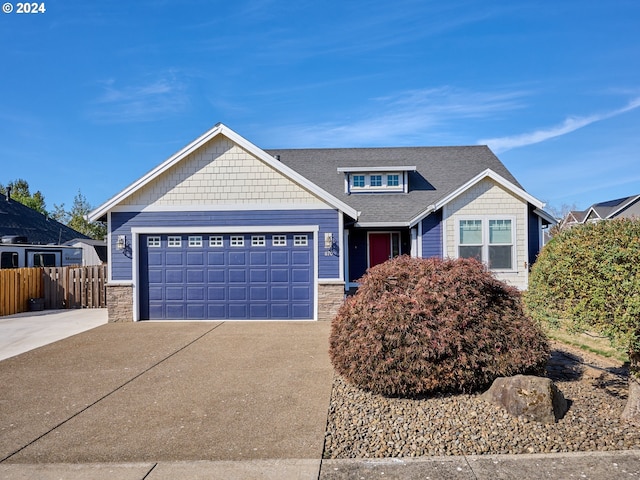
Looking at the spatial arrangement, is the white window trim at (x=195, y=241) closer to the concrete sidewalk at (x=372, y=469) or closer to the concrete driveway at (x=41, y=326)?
the concrete driveway at (x=41, y=326)

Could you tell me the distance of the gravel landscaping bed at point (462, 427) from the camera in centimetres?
378

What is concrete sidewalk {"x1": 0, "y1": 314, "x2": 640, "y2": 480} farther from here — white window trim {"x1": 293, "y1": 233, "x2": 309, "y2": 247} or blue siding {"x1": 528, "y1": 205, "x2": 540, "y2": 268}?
blue siding {"x1": 528, "y1": 205, "x2": 540, "y2": 268}

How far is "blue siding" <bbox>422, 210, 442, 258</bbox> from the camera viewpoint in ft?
46.4

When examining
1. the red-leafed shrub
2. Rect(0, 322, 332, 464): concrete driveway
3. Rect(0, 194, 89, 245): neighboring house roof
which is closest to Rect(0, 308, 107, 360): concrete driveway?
Rect(0, 322, 332, 464): concrete driveway

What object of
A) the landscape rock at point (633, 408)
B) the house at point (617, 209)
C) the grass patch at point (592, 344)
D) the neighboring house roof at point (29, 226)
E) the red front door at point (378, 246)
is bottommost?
the grass patch at point (592, 344)

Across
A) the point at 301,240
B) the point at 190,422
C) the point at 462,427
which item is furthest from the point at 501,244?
the point at 190,422

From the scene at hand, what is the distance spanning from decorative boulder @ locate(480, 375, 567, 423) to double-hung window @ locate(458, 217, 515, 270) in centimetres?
987

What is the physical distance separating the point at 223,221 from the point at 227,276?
1557 millimetres

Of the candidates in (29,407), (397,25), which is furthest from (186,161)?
(29,407)

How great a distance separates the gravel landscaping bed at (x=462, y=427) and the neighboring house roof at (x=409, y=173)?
9657mm

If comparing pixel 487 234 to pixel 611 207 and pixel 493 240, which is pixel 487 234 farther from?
pixel 611 207

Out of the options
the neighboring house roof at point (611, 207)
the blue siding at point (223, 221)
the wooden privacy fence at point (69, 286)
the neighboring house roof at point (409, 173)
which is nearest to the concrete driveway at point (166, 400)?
the blue siding at point (223, 221)

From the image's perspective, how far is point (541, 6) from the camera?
9.90 metres

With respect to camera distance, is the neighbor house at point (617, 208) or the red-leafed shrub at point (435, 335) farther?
the neighbor house at point (617, 208)
